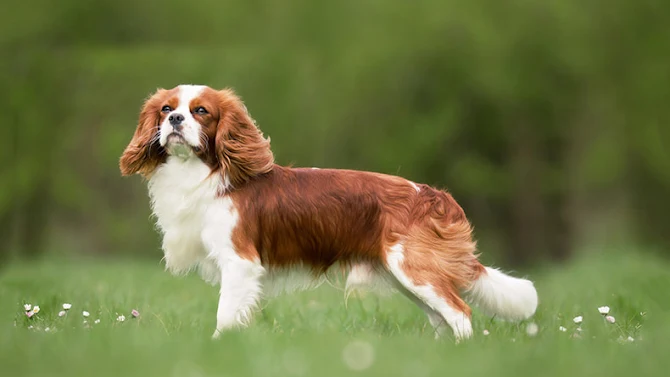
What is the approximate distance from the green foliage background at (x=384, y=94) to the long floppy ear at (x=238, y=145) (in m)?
9.38

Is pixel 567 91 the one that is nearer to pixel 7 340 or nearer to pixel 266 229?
pixel 266 229

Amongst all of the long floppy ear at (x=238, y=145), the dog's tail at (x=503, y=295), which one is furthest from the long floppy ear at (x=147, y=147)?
the dog's tail at (x=503, y=295)

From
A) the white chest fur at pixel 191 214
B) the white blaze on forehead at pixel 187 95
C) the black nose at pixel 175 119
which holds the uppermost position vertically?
the white blaze on forehead at pixel 187 95

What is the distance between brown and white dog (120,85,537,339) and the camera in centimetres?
549

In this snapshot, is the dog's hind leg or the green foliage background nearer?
the dog's hind leg

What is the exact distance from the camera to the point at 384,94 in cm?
1586

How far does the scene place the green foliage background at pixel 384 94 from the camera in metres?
14.8

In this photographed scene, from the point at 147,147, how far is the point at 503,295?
271 cm

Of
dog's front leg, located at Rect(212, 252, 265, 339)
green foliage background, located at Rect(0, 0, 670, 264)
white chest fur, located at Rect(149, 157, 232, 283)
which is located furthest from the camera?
green foliage background, located at Rect(0, 0, 670, 264)

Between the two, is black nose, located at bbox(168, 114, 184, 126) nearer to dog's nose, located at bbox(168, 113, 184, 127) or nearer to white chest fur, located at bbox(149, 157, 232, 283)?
dog's nose, located at bbox(168, 113, 184, 127)

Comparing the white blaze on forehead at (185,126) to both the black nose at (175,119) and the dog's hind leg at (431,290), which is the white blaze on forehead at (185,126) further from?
the dog's hind leg at (431,290)

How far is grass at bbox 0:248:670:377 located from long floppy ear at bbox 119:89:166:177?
1121 millimetres

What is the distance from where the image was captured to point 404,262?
17.9ft

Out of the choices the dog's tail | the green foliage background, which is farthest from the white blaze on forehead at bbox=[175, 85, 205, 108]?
the green foliage background
